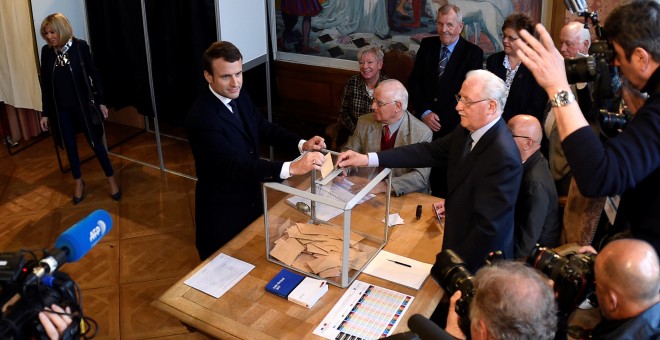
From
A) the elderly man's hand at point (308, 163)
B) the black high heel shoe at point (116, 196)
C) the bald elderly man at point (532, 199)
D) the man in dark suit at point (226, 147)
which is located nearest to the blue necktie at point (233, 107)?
the man in dark suit at point (226, 147)

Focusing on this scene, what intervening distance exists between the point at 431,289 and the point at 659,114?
3.94ft

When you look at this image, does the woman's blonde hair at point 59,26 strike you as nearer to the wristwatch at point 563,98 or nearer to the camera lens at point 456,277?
the camera lens at point 456,277

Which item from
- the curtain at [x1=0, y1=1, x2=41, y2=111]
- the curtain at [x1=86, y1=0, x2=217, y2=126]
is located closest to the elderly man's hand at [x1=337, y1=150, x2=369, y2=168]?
the curtain at [x1=86, y1=0, x2=217, y2=126]

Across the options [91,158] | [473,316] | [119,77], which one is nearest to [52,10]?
[119,77]

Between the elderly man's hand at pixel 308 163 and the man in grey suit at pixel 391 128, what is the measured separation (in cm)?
92

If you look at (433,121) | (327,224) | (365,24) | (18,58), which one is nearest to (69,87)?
(18,58)

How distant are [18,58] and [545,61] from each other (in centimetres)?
533

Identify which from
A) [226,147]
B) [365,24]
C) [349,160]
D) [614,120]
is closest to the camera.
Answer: [614,120]

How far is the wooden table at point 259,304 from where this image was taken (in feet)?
8.62

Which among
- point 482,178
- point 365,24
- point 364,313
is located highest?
point 365,24

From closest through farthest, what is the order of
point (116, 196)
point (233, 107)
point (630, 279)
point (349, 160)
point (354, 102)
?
1. point (630, 279)
2. point (349, 160)
3. point (233, 107)
4. point (354, 102)
5. point (116, 196)

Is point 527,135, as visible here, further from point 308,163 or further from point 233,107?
point 233,107

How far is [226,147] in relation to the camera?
332 centimetres

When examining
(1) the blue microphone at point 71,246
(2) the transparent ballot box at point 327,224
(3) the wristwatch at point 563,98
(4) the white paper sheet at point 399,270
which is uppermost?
(3) the wristwatch at point 563,98
